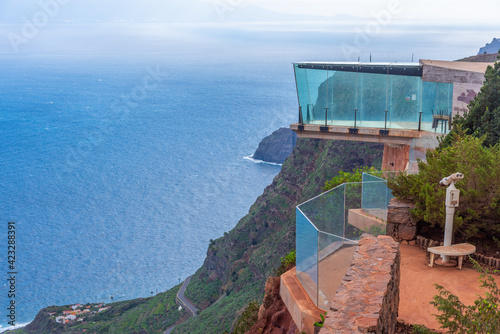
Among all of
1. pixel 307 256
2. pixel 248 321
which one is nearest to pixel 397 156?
pixel 248 321

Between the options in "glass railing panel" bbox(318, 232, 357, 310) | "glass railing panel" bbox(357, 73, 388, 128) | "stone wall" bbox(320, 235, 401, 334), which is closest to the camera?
"stone wall" bbox(320, 235, 401, 334)

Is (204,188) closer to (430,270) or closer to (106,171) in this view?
(106,171)

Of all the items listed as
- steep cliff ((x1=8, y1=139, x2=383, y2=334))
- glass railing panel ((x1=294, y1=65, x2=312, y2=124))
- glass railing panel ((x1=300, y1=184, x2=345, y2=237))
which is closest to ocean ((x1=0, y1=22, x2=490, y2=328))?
steep cliff ((x1=8, y1=139, x2=383, y2=334))

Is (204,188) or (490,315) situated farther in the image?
(204,188)

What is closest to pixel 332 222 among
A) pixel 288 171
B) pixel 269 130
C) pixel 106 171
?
pixel 288 171

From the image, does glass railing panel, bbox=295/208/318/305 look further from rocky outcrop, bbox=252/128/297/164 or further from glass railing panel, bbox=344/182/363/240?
rocky outcrop, bbox=252/128/297/164

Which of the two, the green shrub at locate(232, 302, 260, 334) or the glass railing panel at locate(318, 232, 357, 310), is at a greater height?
the glass railing panel at locate(318, 232, 357, 310)

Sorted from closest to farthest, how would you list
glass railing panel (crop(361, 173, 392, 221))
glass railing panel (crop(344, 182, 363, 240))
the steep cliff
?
glass railing panel (crop(344, 182, 363, 240)) → glass railing panel (crop(361, 173, 392, 221)) → the steep cliff

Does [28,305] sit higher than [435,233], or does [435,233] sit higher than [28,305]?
[435,233]
